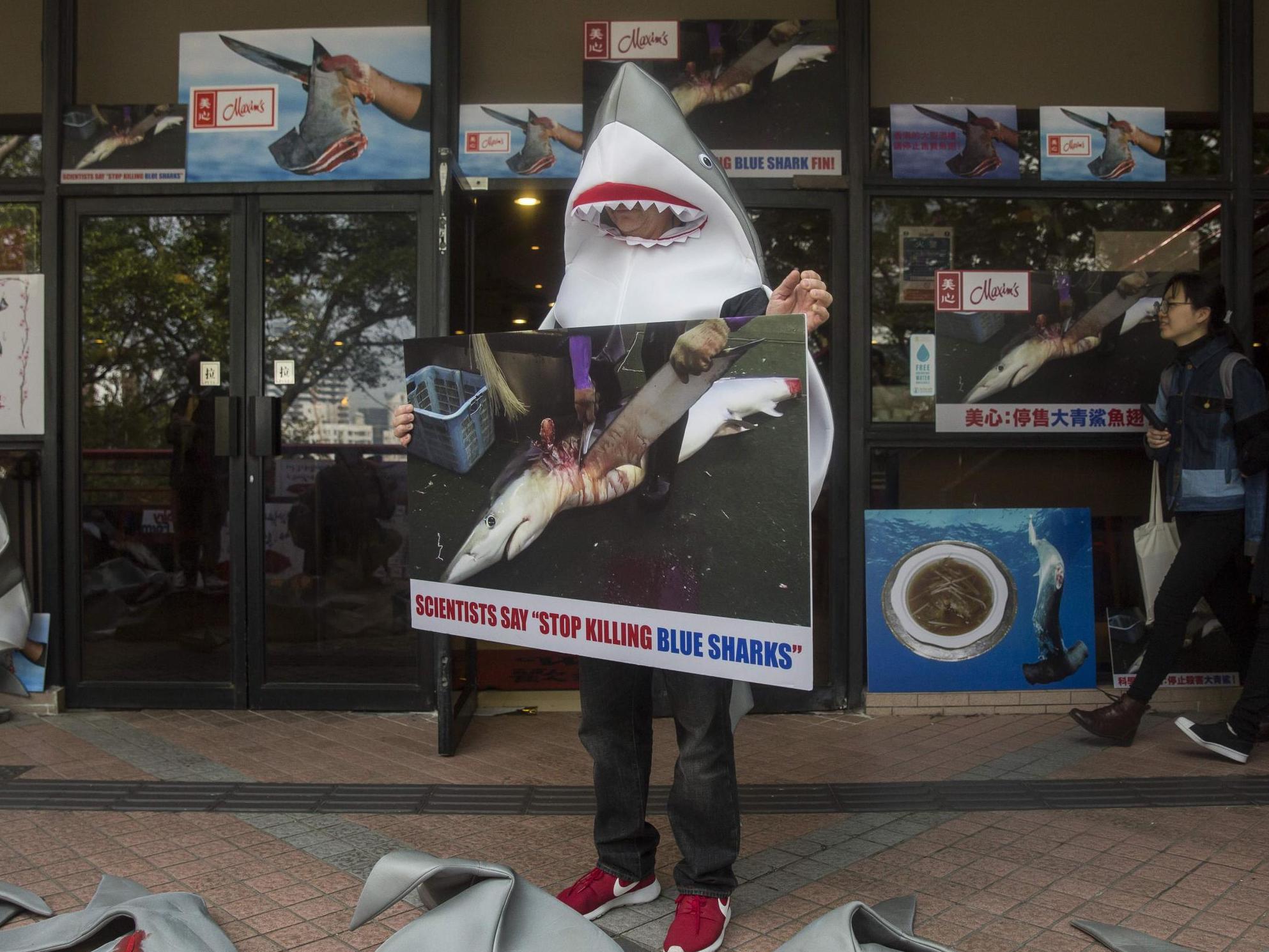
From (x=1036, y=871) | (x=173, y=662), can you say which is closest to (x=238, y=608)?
(x=173, y=662)

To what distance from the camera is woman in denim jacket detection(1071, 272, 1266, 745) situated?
474 centimetres

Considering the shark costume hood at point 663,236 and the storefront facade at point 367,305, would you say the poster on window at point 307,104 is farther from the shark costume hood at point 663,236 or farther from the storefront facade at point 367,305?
the shark costume hood at point 663,236

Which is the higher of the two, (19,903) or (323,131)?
(323,131)

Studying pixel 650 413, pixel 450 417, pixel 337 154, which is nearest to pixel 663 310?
pixel 650 413

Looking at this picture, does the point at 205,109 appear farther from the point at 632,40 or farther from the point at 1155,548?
the point at 1155,548

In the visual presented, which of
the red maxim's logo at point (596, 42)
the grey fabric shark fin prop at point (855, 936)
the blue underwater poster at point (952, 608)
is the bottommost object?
the grey fabric shark fin prop at point (855, 936)

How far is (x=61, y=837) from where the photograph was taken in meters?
3.70

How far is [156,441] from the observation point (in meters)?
5.60

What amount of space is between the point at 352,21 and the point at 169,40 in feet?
3.10

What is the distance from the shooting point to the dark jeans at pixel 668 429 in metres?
2.70

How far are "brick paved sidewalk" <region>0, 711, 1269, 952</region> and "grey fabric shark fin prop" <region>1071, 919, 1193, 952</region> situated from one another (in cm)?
4

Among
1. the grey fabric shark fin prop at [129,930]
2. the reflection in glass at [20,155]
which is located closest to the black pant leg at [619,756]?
the grey fabric shark fin prop at [129,930]

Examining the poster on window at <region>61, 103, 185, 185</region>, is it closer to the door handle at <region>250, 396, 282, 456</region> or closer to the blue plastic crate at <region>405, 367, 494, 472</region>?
the door handle at <region>250, 396, 282, 456</region>

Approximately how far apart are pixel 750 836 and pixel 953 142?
3.57 metres
